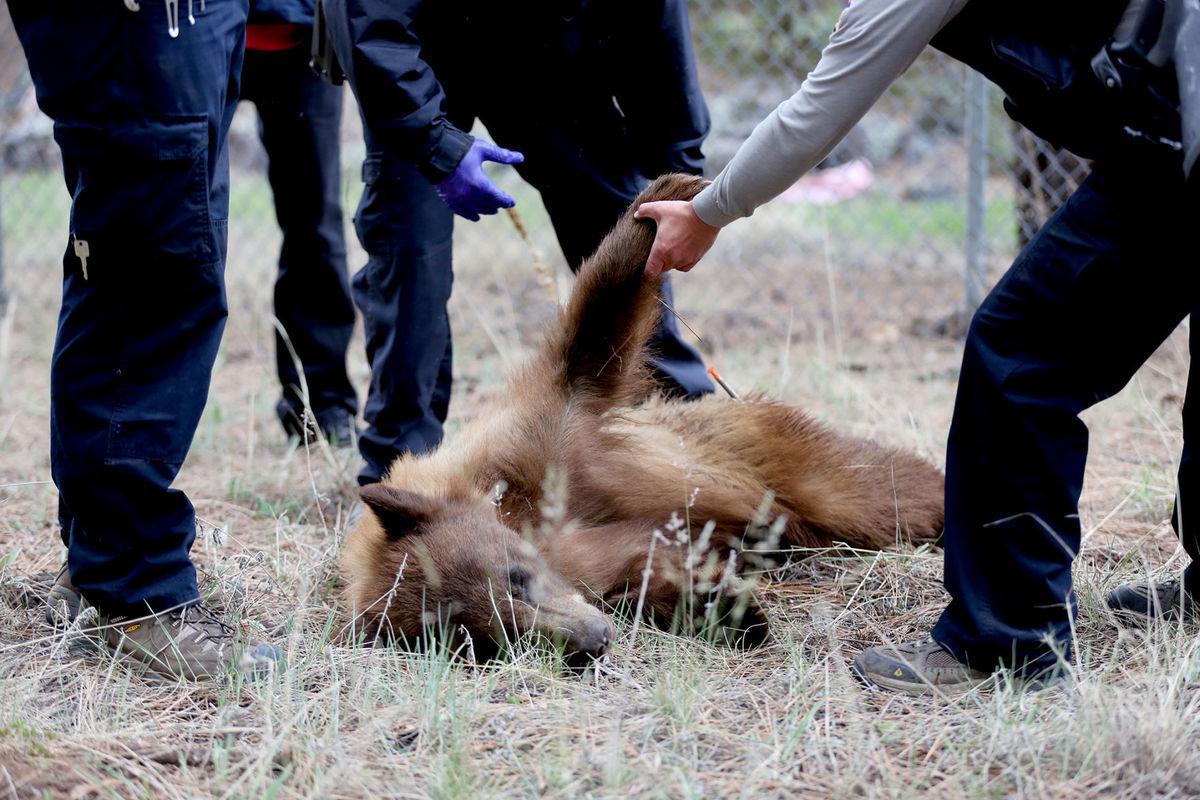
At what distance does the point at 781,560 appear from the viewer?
Result: 4328mm

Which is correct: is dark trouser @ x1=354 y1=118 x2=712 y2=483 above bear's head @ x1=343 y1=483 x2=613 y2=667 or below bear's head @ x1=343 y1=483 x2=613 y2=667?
above

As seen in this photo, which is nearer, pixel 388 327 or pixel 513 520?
pixel 513 520

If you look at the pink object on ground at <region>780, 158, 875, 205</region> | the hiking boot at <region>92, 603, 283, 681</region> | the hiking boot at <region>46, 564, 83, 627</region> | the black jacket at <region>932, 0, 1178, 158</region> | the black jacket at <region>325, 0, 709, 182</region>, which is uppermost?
the black jacket at <region>932, 0, 1178, 158</region>

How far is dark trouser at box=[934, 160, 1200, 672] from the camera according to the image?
276cm

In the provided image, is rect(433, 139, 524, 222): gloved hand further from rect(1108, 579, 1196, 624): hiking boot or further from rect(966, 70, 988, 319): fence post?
rect(966, 70, 988, 319): fence post

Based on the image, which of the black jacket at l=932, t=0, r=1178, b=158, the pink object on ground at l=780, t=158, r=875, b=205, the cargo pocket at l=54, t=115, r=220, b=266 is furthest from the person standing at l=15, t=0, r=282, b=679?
the pink object on ground at l=780, t=158, r=875, b=205

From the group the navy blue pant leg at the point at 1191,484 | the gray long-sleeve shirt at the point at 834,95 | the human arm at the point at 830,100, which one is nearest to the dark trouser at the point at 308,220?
the human arm at the point at 830,100

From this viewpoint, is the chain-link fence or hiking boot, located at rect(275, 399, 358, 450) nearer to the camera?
hiking boot, located at rect(275, 399, 358, 450)

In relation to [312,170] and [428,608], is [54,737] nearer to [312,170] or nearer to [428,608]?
[428,608]

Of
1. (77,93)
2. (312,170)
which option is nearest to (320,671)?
(77,93)

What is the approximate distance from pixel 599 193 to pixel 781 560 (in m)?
1.54

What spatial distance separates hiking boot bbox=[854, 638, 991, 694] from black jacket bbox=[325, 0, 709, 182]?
6.66ft

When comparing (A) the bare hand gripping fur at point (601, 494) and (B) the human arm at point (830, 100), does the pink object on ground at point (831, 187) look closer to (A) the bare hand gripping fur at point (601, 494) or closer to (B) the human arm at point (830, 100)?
(A) the bare hand gripping fur at point (601, 494)

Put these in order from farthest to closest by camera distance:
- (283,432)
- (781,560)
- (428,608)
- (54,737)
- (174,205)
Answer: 1. (283,432)
2. (781,560)
3. (428,608)
4. (174,205)
5. (54,737)
